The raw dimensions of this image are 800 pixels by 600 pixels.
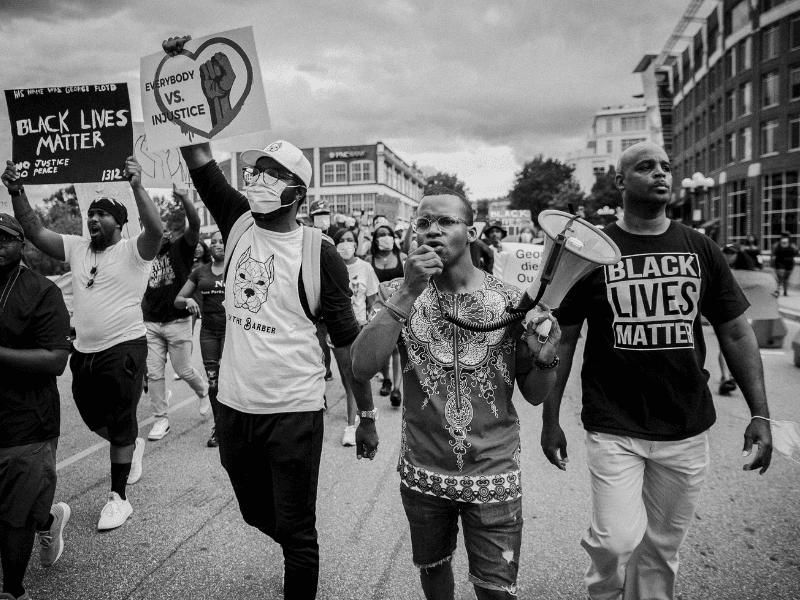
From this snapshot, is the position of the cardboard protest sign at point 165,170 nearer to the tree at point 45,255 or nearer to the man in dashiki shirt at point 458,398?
the man in dashiki shirt at point 458,398

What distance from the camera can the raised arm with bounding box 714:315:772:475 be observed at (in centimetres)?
281

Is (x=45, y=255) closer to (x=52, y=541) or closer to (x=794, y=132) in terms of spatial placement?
(x=52, y=541)

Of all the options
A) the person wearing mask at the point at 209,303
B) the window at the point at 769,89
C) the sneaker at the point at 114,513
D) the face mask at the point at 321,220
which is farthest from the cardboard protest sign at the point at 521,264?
the window at the point at 769,89

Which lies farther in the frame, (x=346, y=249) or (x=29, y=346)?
(x=346, y=249)

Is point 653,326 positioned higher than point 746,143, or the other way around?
point 746,143

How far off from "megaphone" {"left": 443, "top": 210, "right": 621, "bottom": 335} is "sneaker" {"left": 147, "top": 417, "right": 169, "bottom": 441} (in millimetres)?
4598

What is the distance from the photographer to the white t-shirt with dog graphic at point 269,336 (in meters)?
2.84

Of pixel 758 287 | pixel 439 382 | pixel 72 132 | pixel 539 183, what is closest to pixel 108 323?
pixel 72 132

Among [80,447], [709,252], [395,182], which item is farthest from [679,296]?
[395,182]

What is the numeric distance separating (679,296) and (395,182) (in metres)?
87.6

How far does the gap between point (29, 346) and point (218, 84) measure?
1.67m

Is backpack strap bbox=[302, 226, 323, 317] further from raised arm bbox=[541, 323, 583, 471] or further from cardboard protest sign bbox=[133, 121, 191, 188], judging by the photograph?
cardboard protest sign bbox=[133, 121, 191, 188]

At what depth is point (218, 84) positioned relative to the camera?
3.49 metres

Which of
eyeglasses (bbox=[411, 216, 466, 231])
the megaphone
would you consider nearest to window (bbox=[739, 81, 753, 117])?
the megaphone
